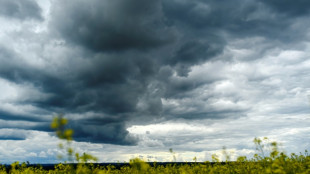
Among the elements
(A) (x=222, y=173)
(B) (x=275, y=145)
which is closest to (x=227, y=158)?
(A) (x=222, y=173)

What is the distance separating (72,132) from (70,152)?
1.47 ft

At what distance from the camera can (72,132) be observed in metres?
4.44

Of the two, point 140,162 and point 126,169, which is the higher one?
point 140,162

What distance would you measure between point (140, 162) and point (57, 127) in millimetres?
2359

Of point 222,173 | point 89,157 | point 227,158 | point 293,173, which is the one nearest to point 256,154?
point 227,158

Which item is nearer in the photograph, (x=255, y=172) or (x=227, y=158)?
(x=255, y=172)

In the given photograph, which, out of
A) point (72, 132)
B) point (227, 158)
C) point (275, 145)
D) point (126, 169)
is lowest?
point (126, 169)

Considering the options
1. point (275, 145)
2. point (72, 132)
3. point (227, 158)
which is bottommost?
point (227, 158)

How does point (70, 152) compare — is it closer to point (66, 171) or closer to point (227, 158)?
point (227, 158)

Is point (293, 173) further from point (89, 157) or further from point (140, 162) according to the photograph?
point (89, 157)

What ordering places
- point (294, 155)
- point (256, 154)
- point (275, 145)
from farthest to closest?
point (294, 155)
point (256, 154)
point (275, 145)

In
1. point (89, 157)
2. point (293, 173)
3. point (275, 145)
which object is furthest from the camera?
point (275, 145)

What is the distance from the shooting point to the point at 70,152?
4.51m

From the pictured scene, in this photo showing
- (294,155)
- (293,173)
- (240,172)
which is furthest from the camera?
(294,155)
